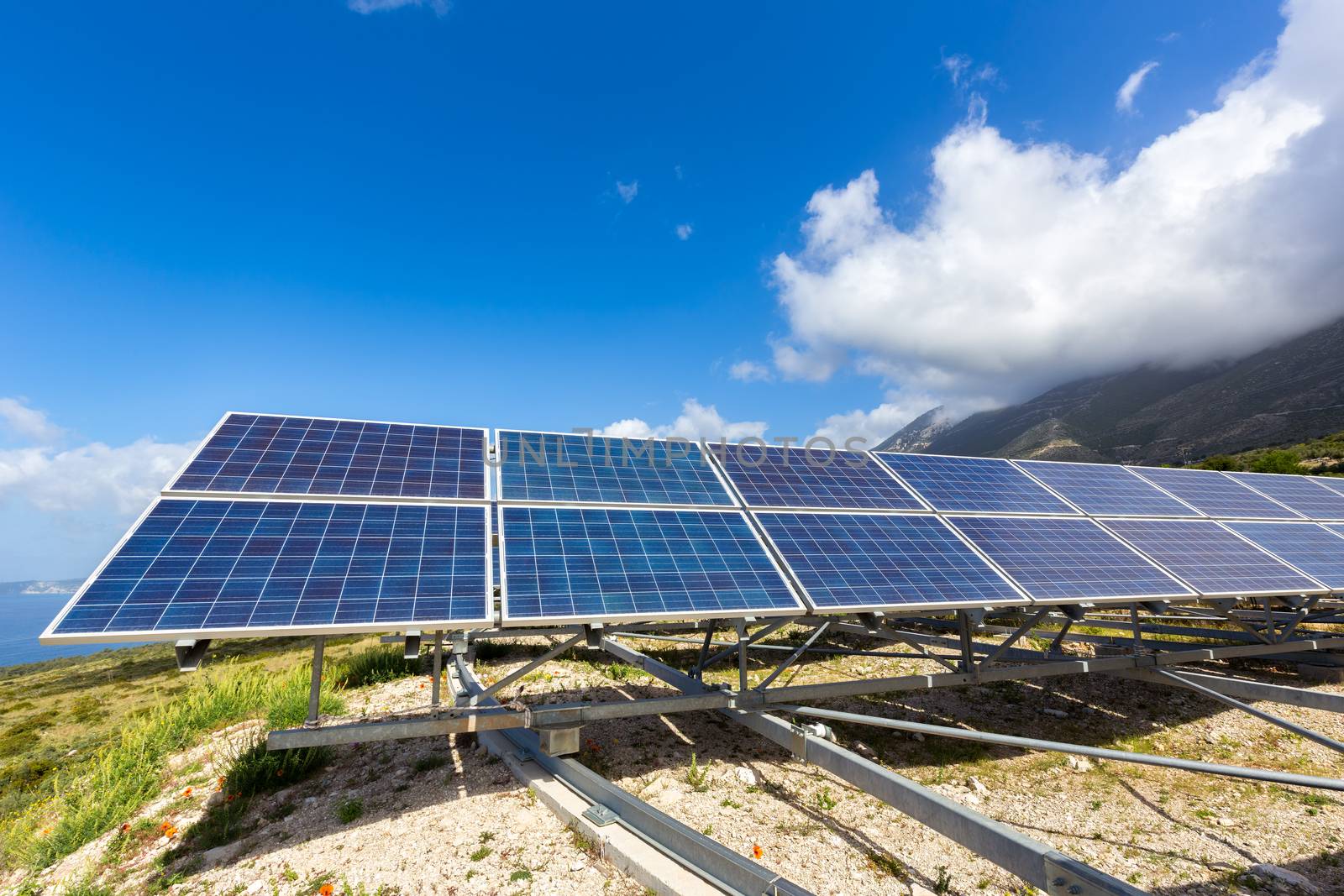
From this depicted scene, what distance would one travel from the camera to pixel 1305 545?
15312 millimetres

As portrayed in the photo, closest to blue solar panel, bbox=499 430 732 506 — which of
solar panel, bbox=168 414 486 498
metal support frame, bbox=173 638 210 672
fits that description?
solar panel, bbox=168 414 486 498

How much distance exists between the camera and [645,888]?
665 cm

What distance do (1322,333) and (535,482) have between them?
709 feet

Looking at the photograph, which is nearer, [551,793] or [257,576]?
[257,576]

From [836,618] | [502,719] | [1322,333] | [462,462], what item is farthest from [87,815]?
[1322,333]

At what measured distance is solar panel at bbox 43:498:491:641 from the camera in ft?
22.0

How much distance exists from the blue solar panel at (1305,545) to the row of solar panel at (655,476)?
2.33 feet

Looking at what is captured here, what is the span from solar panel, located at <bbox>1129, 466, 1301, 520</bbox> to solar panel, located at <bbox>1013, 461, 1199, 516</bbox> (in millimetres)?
615

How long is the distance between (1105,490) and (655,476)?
14693 millimetres

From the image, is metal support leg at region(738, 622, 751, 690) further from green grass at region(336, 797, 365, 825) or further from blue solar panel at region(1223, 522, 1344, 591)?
blue solar panel at region(1223, 522, 1344, 591)

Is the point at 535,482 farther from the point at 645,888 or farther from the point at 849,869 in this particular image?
the point at 849,869

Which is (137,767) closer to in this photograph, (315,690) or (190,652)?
(315,690)

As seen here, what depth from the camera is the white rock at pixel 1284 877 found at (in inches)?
283

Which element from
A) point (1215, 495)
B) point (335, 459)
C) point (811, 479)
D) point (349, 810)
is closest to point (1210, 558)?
point (1215, 495)
